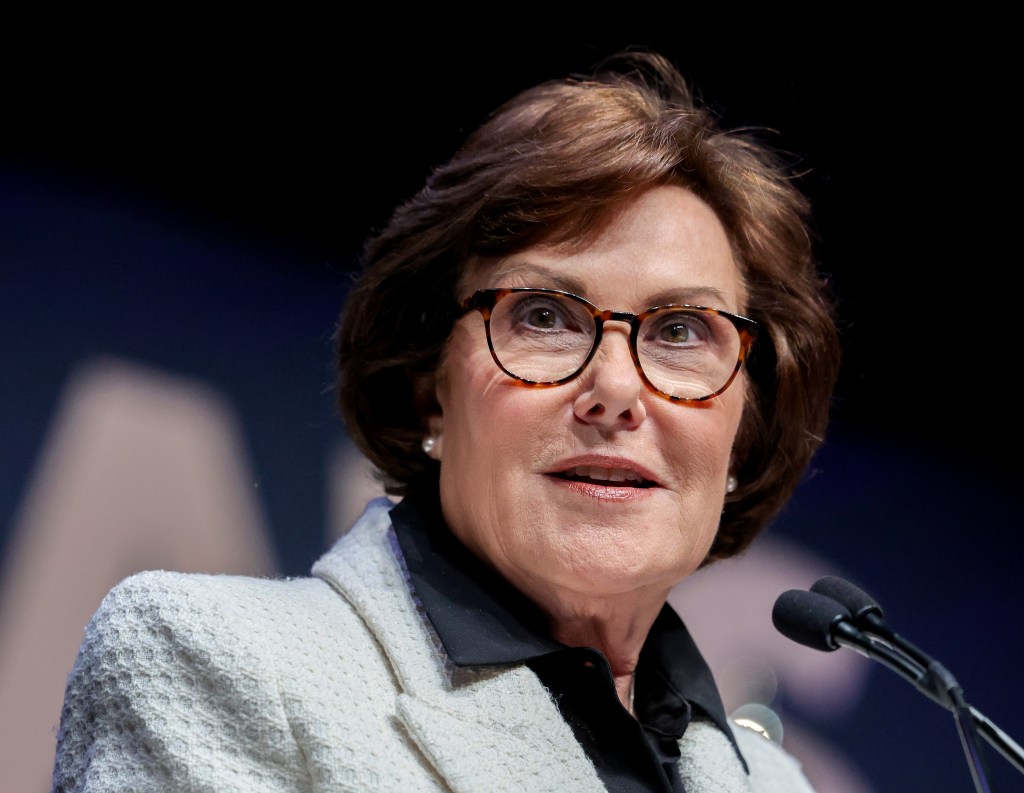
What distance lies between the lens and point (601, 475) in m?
1.54

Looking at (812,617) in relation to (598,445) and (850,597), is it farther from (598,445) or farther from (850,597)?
(598,445)

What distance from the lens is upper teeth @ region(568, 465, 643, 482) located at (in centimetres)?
154

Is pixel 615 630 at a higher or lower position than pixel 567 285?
lower

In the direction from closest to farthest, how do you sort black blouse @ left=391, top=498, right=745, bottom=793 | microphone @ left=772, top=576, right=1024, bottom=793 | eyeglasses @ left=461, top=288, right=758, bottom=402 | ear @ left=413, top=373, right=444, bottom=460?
microphone @ left=772, top=576, right=1024, bottom=793
black blouse @ left=391, top=498, right=745, bottom=793
eyeglasses @ left=461, top=288, right=758, bottom=402
ear @ left=413, top=373, right=444, bottom=460

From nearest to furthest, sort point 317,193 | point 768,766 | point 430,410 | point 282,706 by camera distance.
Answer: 1. point 282,706
2. point 430,410
3. point 768,766
4. point 317,193

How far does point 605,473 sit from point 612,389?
0.14 m

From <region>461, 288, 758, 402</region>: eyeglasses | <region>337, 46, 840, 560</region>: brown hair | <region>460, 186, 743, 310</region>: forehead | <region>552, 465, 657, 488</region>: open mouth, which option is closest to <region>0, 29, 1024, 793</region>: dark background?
<region>337, 46, 840, 560</region>: brown hair

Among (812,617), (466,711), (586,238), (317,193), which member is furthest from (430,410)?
(317,193)

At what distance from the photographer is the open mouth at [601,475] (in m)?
1.53

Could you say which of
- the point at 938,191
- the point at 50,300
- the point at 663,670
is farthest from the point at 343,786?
the point at 938,191

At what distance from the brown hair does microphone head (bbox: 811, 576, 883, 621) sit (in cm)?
54

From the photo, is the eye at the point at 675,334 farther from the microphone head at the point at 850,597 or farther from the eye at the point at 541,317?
the microphone head at the point at 850,597

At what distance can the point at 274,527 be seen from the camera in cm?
219

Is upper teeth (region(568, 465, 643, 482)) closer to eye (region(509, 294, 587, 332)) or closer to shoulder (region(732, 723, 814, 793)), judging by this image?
eye (region(509, 294, 587, 332))
